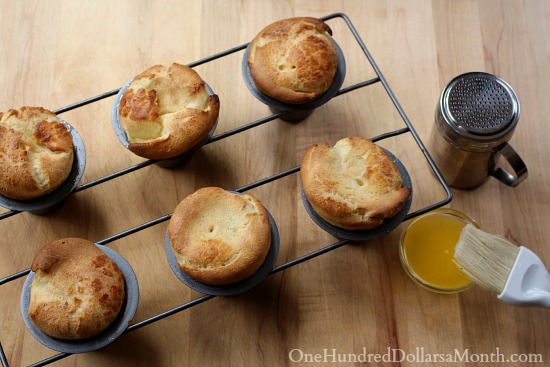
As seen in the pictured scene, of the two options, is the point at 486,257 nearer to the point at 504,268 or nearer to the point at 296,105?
the point at 504,268

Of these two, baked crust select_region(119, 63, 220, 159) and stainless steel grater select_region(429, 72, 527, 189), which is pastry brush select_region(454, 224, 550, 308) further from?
baked crust select_region(119, 63, 220, 159)

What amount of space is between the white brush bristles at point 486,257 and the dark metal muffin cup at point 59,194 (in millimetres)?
935

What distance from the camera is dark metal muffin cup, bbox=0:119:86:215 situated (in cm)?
151

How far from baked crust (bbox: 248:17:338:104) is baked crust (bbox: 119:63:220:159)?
149 mm

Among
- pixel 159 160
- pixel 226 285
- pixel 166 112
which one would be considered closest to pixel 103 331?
pixel 226 285

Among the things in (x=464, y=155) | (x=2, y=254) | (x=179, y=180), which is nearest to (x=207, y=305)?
(x=179, y=180)

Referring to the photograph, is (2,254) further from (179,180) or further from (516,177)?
(516,177)

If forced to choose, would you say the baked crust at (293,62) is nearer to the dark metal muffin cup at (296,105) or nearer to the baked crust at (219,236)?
the dark metal muffin cup at (296,105)

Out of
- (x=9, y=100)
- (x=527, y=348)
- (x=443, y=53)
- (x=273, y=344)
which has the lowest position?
(x=527, y=348)

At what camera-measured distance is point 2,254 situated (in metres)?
1.63

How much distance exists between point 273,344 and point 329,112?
26.2 inches

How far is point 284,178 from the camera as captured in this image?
1726 mm

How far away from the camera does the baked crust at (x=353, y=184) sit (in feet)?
4.74

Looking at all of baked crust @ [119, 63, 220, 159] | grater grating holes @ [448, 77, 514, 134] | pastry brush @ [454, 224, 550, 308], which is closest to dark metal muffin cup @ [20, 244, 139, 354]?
baked crust @ [119, 63, 220, 159]
